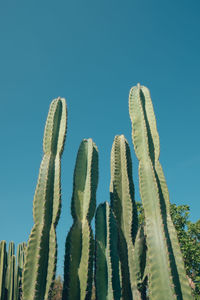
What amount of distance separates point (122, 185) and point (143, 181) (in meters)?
1.16

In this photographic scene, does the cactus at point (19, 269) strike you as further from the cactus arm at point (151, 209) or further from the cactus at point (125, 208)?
the cactus arm at point (151, 209)

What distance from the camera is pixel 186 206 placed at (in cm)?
1380

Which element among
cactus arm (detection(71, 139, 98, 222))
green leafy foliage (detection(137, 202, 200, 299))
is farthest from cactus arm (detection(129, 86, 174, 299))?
green leafy foliage (detection(137, 202, 200, 299))

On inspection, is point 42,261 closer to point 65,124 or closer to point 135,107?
point 65,124

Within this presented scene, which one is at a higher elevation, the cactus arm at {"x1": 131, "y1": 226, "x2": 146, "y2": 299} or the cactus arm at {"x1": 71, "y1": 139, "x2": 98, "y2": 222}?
the cactus arm at {"x1": 71, "y1": 139, "x2": 98, "y2": 222}

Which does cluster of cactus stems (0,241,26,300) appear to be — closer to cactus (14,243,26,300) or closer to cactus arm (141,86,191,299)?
cactus (14,243,26,300)

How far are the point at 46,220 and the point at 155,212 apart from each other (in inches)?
59.7

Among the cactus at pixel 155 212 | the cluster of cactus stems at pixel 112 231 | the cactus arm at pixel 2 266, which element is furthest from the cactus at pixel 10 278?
the cactus at pixel 155 212

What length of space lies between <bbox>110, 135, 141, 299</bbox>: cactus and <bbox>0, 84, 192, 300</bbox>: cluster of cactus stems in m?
0.01

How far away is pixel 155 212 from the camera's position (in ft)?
11.5

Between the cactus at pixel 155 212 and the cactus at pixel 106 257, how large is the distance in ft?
2.70

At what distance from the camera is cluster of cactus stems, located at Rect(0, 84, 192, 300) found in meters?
3.23

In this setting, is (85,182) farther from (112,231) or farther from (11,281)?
(11,281)

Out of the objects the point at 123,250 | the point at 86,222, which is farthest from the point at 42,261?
the point at 123,250
